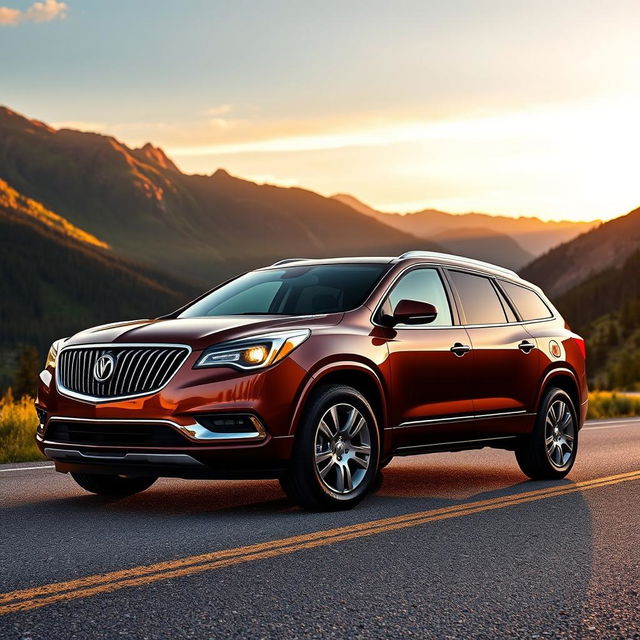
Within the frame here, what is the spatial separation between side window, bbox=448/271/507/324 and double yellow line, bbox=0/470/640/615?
65.9 inches

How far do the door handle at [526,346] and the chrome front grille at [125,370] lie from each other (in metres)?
3.65

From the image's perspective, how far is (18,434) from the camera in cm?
1300

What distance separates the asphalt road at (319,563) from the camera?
479cm

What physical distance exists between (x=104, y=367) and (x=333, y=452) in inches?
69.7

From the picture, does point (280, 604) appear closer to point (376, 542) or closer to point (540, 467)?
point (376, 542)

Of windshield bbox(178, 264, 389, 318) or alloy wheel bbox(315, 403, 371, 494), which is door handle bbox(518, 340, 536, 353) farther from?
alloy wheel bbox(315, 403, 371, 494)

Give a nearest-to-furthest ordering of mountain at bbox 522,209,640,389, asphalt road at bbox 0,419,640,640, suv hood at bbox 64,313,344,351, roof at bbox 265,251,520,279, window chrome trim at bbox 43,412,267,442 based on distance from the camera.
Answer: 1. asphalt road at bbox 0,419,640,640
2. window chrome trim at bbox 43,412,267,442
3. suv hood at bbox 64,313,344,351
4. roof at bbox 265,251,520,279
5. mountain at bbox 522,209,640,389

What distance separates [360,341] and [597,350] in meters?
125

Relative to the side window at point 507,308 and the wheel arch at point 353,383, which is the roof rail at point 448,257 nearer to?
the side window at point 507,308

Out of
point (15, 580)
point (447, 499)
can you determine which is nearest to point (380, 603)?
point (15, 580)

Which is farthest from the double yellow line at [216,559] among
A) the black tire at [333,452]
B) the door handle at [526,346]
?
the door handle at [526,346]

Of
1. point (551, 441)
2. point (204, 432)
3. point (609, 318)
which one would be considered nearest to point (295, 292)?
point (204, 432)

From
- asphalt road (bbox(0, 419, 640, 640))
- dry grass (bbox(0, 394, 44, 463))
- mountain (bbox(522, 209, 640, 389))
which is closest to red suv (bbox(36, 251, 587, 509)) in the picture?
asphalt road (bbox(0, 419, 640, 640))

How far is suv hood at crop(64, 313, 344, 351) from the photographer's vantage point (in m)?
7.53
